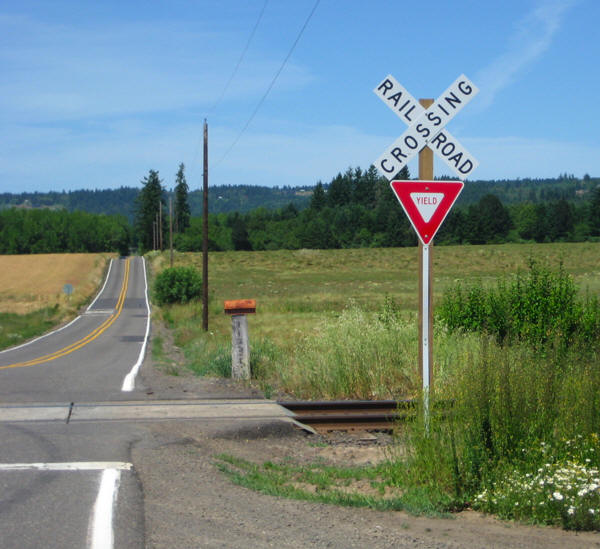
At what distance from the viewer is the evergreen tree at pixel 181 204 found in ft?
547

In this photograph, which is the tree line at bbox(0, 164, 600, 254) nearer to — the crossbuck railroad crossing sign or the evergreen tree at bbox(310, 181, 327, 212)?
the evergreen tree at bbox(310, 181, 327, 212)

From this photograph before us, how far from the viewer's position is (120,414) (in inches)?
359

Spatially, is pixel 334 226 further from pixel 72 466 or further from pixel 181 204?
pixel 72 466

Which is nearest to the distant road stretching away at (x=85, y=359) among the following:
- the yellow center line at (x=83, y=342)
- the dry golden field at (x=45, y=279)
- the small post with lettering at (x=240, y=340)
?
the yellow center line at (x=83, y=342)

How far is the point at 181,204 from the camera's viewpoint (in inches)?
6673

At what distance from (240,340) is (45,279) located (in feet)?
291

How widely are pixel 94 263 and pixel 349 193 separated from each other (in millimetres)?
86881

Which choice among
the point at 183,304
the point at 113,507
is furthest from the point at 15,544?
the point at 183,304

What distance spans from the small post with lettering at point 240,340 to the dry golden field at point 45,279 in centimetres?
4774

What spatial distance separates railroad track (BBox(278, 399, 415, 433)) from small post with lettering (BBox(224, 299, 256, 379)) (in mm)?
3131

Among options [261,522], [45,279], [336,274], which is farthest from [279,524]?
[45,279]

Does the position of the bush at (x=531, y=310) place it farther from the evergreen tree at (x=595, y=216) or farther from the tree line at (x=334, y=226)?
the evergreen tree at (x=595, y=216)

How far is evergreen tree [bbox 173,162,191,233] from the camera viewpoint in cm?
16688

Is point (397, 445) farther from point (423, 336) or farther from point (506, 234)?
point (506, 234)
